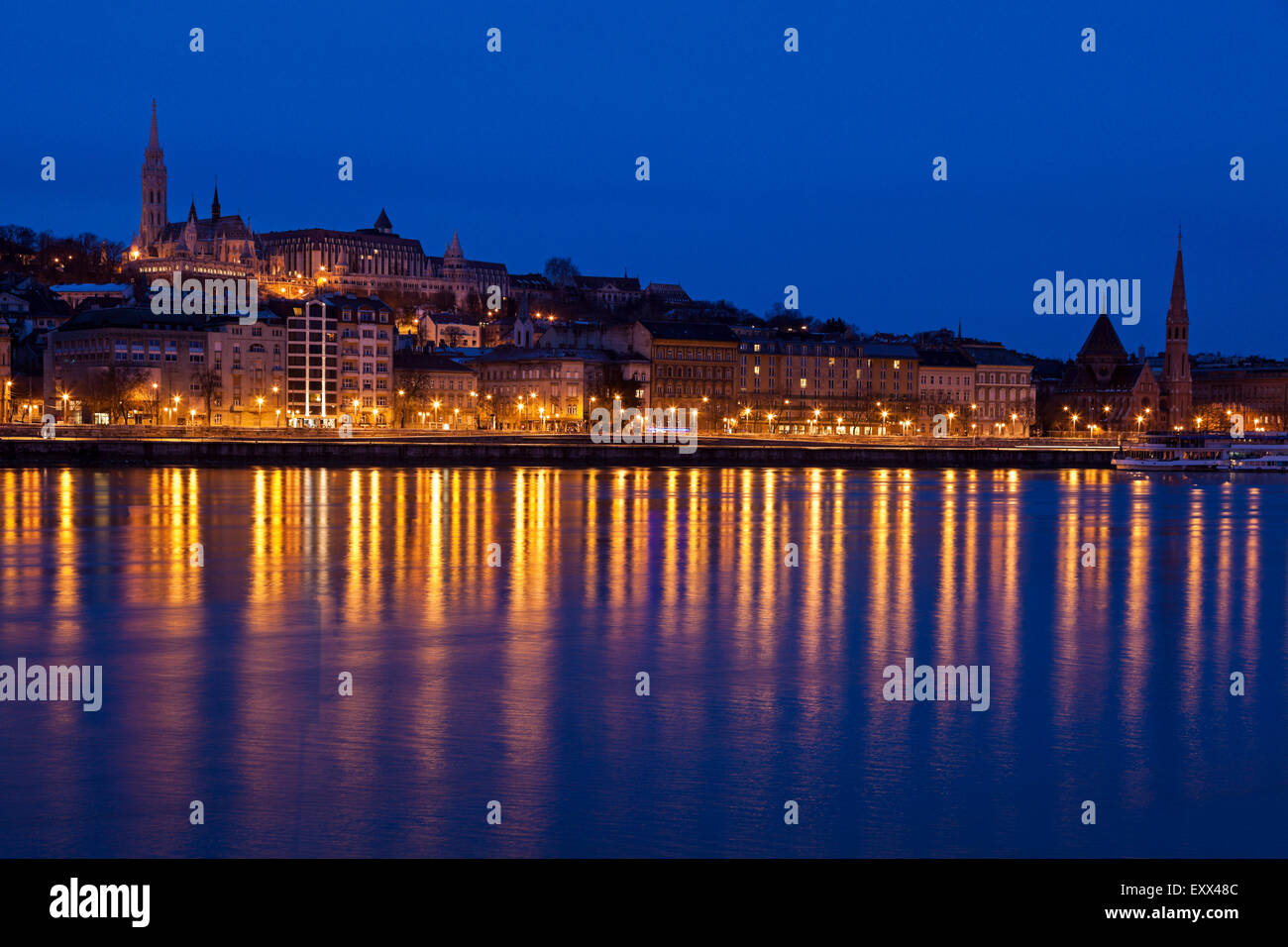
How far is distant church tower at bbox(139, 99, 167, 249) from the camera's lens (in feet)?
631

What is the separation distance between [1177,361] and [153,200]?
13008 cm

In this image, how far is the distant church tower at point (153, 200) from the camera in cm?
19225

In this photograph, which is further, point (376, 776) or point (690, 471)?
point (690, 471)

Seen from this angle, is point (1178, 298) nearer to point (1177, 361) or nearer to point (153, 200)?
point (1177, 361)

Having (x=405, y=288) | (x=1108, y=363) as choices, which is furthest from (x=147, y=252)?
(x=1108, y=363)

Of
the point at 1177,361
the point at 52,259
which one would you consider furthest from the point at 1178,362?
the point at 52,259

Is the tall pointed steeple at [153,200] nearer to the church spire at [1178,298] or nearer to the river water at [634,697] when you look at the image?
the church spire at [1178,298]

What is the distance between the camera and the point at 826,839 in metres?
8.52

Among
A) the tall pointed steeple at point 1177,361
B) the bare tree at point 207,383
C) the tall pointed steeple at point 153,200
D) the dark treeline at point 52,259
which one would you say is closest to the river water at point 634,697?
the bare tree at point 207,383

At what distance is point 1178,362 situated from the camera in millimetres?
140750
